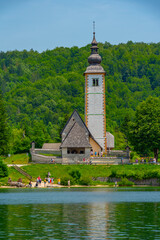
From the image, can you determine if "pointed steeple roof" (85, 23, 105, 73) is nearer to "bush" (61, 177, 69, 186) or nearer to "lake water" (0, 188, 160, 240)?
"bush" (61, 177, 69, 186)

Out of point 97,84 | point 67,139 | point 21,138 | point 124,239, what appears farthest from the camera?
point 21,138

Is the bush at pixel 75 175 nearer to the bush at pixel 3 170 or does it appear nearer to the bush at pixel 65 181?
the bush at pixel 65 181

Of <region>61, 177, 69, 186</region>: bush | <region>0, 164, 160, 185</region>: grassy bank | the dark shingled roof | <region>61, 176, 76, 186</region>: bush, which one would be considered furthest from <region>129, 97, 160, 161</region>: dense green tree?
<region>61, 177, 69, 186</region>: bush

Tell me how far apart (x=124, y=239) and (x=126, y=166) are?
54.1m

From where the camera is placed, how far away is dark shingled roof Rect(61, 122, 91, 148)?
89.4 metres

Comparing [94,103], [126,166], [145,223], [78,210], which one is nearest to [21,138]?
[94,103]

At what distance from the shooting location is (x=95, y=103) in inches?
3740

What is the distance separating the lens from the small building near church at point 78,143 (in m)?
88.5

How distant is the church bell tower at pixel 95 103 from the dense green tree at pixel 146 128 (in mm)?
4940

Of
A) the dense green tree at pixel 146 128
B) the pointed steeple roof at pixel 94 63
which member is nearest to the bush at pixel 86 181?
the dense green tree at pixel 146 128

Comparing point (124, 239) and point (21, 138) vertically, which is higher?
point (21, 138)

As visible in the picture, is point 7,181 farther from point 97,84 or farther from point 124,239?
point 124,239

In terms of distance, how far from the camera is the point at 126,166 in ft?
269

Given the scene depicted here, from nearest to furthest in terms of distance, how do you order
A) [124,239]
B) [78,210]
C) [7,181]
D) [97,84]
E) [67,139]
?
[124,239] → [78,210] → [7,181] → [67,139] → [97,84]
